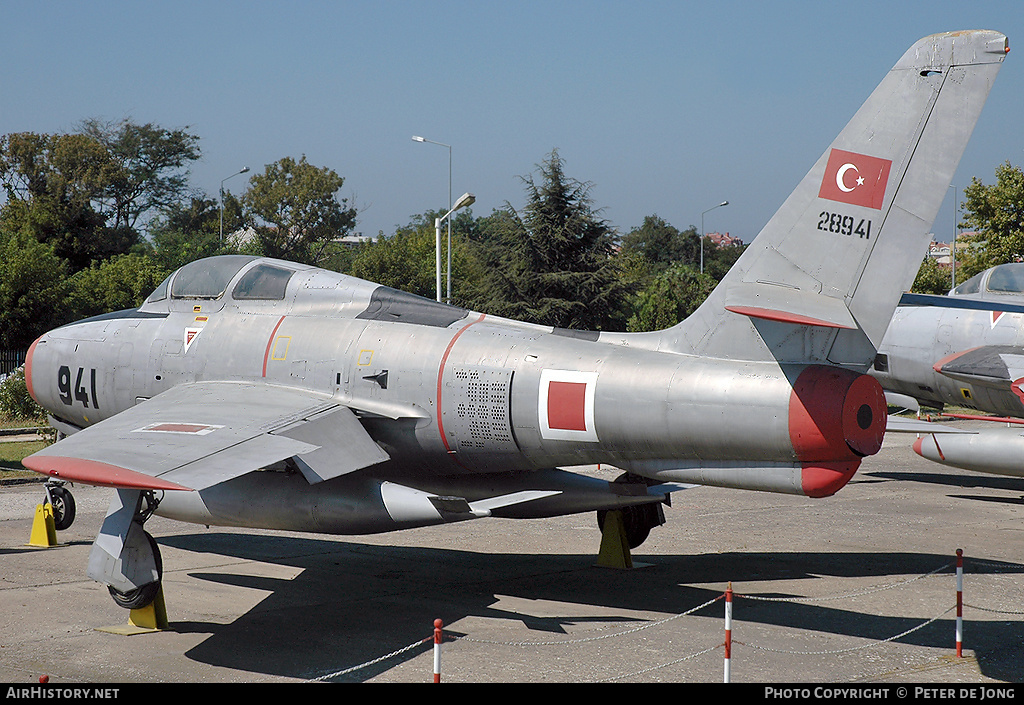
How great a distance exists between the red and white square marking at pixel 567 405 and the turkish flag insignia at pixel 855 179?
2.78m

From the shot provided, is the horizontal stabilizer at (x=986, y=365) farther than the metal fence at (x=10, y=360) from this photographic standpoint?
No

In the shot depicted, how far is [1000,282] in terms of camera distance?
1869 cm

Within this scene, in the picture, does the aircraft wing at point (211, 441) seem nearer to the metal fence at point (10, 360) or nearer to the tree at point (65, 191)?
the metal fence at point (10, 360)

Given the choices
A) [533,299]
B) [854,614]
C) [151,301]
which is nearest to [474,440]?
[854,614]

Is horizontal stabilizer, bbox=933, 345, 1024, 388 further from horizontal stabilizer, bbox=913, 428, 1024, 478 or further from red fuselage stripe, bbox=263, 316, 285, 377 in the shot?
red fuselage stripe, bbox=263, 316, 285, 377

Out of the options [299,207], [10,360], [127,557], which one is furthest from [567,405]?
[299,207]

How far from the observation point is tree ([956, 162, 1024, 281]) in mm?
41562

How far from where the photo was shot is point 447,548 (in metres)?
13.6

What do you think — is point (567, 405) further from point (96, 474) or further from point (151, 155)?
point (151, 155)

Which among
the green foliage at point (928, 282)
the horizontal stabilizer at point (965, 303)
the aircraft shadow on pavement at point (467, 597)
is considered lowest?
the aircraft shadow on pavement at point (467, 597)

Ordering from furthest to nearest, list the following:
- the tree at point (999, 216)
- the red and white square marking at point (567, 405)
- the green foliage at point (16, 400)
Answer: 1. the tree at point (999, 216)
2. the green foliage at point (16, 400)
3. the red and white square marking at point (567, 405)

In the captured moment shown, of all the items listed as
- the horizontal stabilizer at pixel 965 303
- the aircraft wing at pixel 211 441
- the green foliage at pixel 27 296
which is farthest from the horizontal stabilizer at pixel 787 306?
the green foliage at pixel 27 296

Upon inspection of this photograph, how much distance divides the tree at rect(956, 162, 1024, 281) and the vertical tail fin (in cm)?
3732

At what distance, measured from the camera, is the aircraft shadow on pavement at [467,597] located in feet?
28.8
